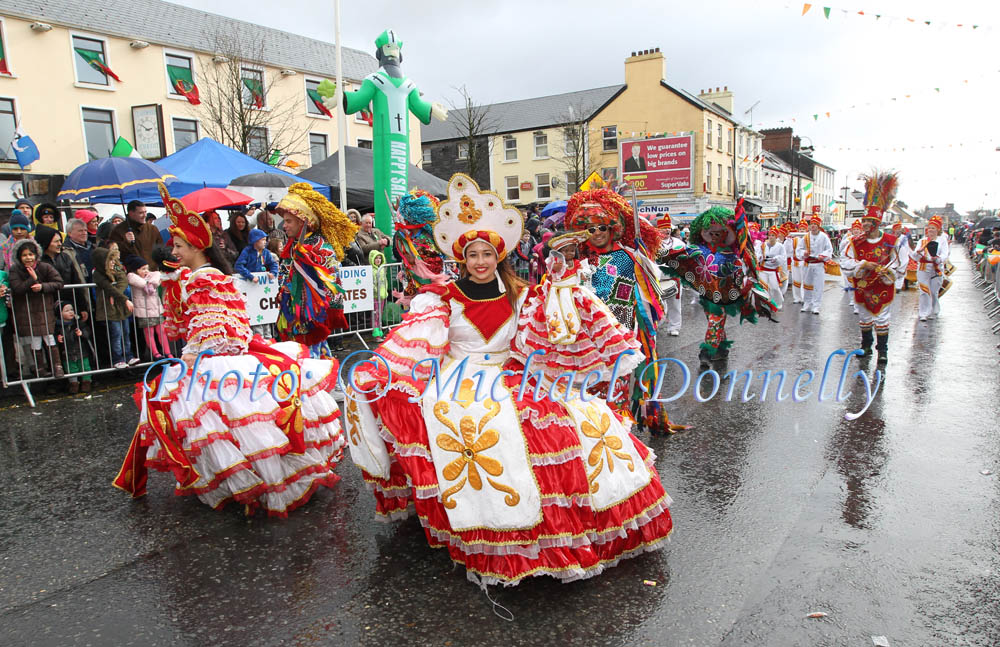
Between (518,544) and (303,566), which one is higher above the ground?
(518,544)

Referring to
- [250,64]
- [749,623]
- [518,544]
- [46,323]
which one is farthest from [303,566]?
[250,64]

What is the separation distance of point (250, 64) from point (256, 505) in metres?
25.5

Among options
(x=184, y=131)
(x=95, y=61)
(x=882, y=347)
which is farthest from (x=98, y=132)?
(x=882, y=347)

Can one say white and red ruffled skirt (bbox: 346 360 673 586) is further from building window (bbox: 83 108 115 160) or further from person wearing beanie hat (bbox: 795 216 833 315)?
building window (bbox: 83 108 115 160)

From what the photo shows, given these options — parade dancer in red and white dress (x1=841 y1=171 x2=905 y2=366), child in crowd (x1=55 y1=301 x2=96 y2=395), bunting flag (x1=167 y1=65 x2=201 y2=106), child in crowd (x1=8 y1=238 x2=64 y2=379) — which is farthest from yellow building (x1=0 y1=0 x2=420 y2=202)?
parade dancer in red and white dress (x1=841 y1=171 x2=905 y2=366)

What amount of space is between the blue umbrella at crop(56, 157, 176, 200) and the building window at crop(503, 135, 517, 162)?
29.3 meters

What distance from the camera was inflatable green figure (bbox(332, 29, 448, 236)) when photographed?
11.2 metres

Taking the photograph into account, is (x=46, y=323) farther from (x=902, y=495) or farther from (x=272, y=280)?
(x=902, y=495)

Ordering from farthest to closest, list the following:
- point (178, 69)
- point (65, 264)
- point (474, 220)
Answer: point (178, 69), point (65, 264), point (474, 220)

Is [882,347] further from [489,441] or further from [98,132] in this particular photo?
[98,132]

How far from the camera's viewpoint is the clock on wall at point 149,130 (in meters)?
22.6

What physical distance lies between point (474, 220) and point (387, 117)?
8.49 m

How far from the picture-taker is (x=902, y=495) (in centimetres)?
430

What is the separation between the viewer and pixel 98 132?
22.2 meters
